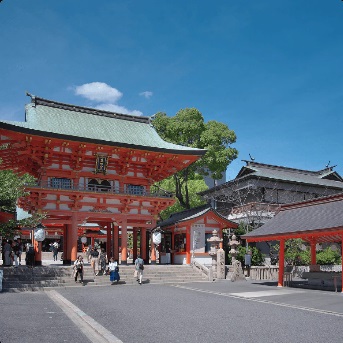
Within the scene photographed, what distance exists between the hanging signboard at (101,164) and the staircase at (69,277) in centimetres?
783

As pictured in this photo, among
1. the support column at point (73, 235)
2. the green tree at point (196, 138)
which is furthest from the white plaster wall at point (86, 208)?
the green tree at point (196, 138)

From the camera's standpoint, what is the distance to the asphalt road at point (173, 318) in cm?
921

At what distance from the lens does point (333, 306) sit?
46.6 feet

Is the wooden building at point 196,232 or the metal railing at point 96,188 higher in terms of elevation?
the metal railing at point 96,188

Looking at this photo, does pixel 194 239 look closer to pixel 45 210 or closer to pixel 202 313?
pixel 45 210

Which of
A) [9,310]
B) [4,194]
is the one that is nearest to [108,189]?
[4,194]

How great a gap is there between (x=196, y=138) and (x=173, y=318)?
3490cm

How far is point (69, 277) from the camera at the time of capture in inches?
971

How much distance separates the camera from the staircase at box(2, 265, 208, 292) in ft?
73.1

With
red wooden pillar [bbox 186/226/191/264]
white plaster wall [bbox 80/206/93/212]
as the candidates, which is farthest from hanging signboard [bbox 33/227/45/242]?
red wooden pillar [bbox 186/226/191/264]

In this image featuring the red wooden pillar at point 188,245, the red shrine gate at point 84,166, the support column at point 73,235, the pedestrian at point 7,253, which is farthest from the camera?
the red wooden pillar at point 188,245

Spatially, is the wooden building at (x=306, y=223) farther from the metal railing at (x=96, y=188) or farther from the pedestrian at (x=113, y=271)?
the metal railing at (x=96, y=188)

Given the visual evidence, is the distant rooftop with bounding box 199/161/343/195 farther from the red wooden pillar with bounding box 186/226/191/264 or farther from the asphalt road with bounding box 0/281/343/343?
the asphalt road with bounding box 0/281/343/343

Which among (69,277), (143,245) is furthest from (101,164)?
(69,277)
